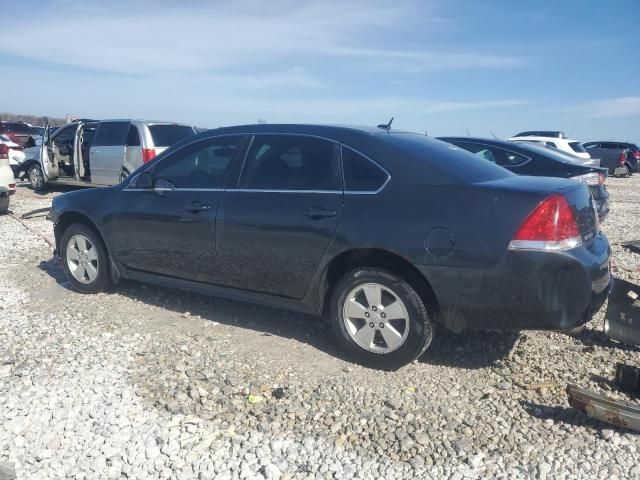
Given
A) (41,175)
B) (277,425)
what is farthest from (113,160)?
(277,425)

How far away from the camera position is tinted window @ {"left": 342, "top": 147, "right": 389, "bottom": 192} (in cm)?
387

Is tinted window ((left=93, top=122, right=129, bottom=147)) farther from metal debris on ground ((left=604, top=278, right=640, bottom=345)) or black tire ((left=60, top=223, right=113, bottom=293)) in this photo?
metal debris on ground ((left=604, top=278, right=640, bottom=345))

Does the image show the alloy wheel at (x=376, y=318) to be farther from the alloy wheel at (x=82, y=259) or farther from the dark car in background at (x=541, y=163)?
the dark car in background at (x=541, y=163)

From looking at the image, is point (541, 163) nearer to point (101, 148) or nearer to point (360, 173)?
point (360, 173)

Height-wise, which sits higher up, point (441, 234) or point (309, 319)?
point (441, 234)

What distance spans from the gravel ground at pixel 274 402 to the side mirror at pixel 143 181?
111cm

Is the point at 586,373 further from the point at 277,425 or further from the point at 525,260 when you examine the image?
the point at 277,425

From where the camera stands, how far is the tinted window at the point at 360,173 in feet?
12.7

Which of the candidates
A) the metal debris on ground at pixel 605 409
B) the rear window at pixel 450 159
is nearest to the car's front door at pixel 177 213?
the rear window at pixel 450 159

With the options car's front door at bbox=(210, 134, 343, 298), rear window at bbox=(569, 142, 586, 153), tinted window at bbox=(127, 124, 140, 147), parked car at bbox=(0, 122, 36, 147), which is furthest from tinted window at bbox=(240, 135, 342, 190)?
parked car at bbox=(0, 122, 36, 147)

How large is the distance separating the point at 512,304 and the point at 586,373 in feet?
3.07

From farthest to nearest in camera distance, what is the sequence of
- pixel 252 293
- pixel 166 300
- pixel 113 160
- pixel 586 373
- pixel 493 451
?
pixel 113 160
pixel 166 300
pixel 252 293
pixel 586 373
pixel 493 451

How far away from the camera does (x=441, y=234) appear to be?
355cm

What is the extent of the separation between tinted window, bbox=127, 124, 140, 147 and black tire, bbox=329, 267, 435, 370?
8.62 m
